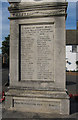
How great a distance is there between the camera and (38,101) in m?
5.02

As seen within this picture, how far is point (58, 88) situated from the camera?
4.98 m

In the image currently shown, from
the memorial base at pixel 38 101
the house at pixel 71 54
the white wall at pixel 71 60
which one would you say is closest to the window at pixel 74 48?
the house at pixel 71 54

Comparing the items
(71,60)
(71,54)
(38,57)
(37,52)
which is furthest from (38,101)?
(71,54)

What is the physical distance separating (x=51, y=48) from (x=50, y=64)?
2.52 ft

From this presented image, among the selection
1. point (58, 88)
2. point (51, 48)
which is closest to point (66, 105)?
point (58, 88)

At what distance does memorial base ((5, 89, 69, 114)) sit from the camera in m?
4.84

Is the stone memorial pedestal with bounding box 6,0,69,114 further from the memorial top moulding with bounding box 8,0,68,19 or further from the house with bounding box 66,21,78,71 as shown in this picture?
the house with bounding box 66,21,78,71

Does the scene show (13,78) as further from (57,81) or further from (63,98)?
(63,98)

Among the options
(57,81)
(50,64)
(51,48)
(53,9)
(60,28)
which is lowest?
(57,81)

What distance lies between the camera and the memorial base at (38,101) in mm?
4844

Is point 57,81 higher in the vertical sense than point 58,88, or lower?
higher

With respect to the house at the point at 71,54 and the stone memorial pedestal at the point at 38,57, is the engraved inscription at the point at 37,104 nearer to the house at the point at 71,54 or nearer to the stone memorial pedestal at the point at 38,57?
the stone memorial pedestal at the point at 38,57

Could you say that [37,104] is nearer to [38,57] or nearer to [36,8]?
[38,57]

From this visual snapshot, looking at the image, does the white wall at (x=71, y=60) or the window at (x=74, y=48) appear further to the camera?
the window at (x=74, y=48)
